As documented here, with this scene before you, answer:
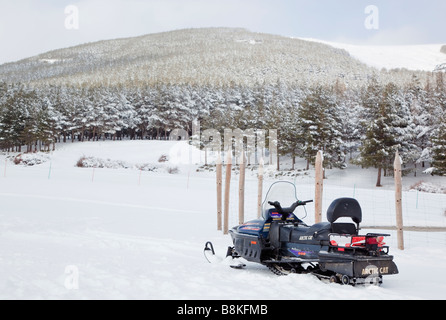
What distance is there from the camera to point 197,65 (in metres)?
131

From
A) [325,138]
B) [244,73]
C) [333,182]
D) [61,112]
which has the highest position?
[244,73]

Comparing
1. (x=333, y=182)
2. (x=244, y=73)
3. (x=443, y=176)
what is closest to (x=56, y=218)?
(x=333, y=182)

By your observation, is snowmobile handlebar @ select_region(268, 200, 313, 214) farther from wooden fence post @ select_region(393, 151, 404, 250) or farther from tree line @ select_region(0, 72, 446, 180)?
tree line @ select_region(0, 72, 446, 180)

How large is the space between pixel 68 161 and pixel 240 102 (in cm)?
3563

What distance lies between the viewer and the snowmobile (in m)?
5.27

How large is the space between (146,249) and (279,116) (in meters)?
45.6

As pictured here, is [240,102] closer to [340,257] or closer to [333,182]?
[333,182]

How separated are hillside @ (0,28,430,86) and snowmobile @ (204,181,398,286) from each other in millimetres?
92565

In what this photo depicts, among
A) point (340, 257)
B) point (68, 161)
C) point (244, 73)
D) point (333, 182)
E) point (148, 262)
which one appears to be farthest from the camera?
point (244, 73)

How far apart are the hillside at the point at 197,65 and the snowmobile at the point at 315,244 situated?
9256 cm

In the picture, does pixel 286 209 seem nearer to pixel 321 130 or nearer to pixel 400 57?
pixel 321 130

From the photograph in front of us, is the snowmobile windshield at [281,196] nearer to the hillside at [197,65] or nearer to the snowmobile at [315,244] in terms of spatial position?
the snowmobile at [315,244]

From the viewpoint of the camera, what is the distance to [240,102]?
72500 millimetres

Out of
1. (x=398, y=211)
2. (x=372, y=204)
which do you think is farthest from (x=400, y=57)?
(x=398, y=211)
